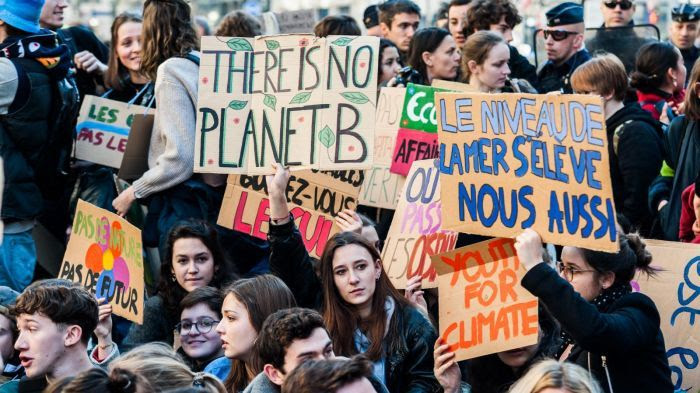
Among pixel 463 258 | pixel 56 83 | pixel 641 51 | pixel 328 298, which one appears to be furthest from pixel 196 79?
pixel 641 51

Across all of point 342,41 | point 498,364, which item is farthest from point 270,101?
point 498,364

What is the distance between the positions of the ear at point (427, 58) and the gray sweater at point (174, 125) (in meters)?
2.25

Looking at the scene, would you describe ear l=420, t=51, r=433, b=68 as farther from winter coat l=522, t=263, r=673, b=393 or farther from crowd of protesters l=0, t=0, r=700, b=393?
winter coat l=522, t=263, r=673, b=393

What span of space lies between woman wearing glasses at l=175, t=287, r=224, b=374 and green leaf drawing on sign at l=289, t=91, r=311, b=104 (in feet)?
3.74

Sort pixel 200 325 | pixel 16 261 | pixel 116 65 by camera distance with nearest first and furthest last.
Result: 1. pixel 200 325
2. pixel 16 261
3. pixel 116 65

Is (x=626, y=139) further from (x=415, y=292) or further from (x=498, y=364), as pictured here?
(x=498, y=364)

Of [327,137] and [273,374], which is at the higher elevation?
[327,137]

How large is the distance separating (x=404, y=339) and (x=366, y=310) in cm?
26

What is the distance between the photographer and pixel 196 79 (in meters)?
8.27

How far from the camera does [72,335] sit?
6293 mm

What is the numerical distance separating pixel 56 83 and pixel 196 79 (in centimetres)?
83

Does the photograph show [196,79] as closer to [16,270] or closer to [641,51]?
[16,270]

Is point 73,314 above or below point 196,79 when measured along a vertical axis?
below

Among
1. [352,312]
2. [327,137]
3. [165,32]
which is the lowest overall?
[352,312]
